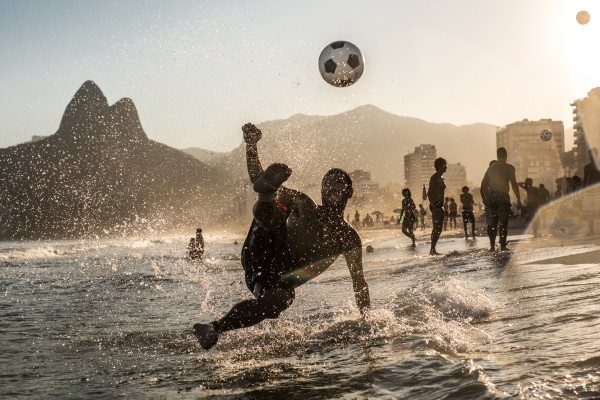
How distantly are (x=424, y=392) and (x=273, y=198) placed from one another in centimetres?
171

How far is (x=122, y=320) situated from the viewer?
628 cm

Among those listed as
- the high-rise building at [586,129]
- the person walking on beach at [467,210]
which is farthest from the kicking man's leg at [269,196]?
the high-rise building at [586,129]

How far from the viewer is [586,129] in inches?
4535

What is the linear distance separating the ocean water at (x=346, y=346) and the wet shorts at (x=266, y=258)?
54cm

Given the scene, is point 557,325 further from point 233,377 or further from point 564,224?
point 564,224

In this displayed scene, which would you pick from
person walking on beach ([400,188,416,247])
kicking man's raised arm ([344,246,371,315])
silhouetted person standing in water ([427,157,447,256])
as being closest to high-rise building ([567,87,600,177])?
person walking on beach ([400,188,416,247])

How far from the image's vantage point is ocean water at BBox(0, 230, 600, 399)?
284cm

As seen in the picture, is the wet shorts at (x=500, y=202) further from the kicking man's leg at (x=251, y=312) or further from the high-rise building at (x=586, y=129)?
the high-rise building at (x=586, y=129)

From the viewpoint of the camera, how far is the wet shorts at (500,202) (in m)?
10.5

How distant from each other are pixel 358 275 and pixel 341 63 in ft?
15.4

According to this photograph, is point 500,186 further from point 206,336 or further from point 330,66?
point 206,336

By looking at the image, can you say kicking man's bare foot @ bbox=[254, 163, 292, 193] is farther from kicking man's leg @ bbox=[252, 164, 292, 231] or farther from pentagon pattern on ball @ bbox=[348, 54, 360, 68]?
pentagon pattern on ball @ bbox=[348, 54, 360, 68]

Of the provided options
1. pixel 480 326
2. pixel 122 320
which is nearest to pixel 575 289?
pixel 480 326

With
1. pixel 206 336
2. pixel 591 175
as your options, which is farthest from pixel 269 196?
pixel 591 175
